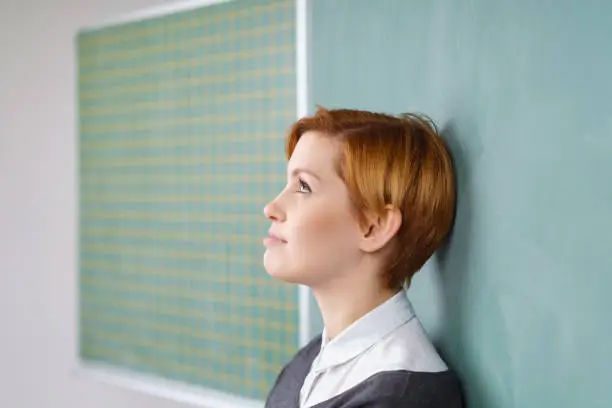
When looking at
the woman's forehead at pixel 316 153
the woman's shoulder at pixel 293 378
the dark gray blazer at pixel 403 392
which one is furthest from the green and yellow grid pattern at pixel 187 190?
the dark gray blazer at pixel 403 392

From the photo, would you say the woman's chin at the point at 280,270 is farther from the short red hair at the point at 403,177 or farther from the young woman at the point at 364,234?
the short red hair at the point at 403,177

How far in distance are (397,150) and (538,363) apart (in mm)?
324

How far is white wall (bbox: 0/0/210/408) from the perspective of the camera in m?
2.15

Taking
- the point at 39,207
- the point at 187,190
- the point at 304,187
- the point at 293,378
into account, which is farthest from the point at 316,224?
the point at 39,207

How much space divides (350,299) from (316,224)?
4.7 inches

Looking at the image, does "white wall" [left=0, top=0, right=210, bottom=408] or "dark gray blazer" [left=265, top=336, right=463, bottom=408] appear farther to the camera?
"white wall" [left=0, top=0, right=210, bottom=408]

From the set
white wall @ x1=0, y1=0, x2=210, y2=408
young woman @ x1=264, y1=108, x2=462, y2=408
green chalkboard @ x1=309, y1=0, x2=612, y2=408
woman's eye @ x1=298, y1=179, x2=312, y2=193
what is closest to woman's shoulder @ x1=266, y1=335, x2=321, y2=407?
young woman @ x1=264, y1=108, x2=462, y2=408

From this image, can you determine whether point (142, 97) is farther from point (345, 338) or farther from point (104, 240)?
point (345, 338)

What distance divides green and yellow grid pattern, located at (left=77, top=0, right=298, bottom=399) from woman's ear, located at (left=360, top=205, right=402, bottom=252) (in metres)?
0.56

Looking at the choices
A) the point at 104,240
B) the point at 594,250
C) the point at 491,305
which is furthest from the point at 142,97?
the point at 594,250

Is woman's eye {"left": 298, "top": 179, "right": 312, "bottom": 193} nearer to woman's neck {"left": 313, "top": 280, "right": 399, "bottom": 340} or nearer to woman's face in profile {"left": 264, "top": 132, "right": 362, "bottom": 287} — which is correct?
woman's face in profile {"left": 264, "top": 132, "right": 362, "bottom": 287}

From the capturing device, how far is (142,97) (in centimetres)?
194

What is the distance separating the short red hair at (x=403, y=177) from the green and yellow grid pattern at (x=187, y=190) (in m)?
0.53

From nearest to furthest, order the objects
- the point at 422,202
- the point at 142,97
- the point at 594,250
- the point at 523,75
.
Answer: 1. the point at 594,250
2. the point at 523,75
3. the point at 422,202
4. the point at 142,97
